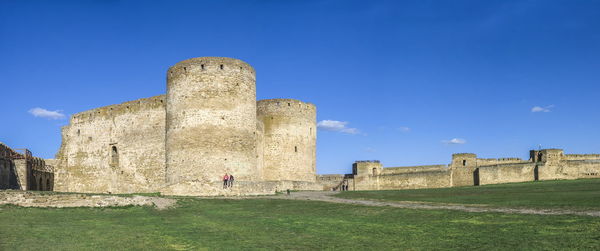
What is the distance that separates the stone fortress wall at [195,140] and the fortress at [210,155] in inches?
2.2

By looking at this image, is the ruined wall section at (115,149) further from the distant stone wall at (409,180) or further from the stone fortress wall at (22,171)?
the distant stone wall at (409,180)

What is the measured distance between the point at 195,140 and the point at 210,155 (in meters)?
1.18

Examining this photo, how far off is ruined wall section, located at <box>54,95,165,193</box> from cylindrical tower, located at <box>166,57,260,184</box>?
2.72m

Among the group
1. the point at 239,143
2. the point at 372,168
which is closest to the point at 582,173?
the point at 372,168

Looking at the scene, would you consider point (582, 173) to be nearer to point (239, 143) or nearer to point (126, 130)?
point (239, 143)

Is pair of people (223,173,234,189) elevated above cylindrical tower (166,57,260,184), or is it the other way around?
cylindrical tower (166,57,260,184)

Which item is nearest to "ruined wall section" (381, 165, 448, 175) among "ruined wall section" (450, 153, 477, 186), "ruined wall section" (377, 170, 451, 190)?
"ruined wall section" (450, 153, 477, 186)

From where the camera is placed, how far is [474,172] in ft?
105

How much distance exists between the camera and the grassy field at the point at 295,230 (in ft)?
29.8

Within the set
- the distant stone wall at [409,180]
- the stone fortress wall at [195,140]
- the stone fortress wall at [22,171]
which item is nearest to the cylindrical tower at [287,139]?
the stone fortress wall at [195,140]

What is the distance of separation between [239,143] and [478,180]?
595 inches

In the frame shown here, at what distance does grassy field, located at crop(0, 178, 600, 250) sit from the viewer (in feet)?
29.8

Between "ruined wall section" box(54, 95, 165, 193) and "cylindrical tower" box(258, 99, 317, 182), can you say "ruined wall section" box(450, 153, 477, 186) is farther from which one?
"ruined wall section" box(54, 95, 165, 193)

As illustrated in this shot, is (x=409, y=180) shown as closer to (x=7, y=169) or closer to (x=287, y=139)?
(x=287, y=139)
